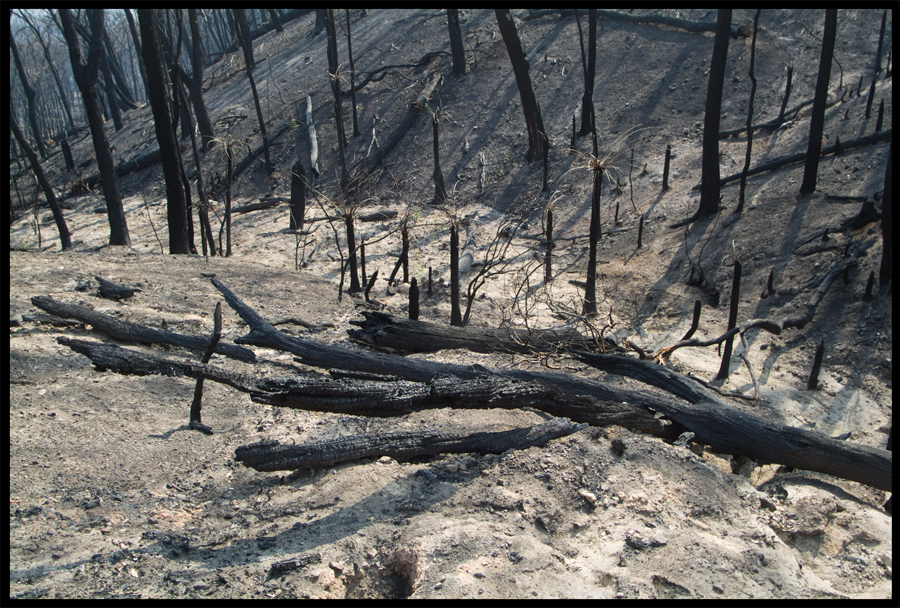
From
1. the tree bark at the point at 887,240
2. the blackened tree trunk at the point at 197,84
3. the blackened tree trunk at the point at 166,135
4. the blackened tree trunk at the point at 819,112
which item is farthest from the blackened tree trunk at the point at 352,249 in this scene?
the blackened tree trunk at the point at 197,84

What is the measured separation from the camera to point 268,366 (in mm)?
6336

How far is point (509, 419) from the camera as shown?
Result: 527 centimetres

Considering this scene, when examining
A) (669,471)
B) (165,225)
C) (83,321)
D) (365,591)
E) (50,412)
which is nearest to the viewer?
(365,591)

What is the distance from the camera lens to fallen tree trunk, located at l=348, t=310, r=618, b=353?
22.3ft

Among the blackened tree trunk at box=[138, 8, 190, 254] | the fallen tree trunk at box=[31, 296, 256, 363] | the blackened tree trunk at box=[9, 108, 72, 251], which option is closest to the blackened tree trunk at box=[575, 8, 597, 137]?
the blackened tree trunk at box=[138, 8, 190, 254]

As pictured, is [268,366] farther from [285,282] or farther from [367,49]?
[367,49]

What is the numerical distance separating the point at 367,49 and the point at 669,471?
24730 mm

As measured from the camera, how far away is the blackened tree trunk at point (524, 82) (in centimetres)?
1672

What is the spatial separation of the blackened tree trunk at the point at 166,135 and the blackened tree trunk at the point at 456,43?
465 inches

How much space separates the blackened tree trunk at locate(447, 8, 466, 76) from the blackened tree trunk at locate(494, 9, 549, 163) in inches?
160

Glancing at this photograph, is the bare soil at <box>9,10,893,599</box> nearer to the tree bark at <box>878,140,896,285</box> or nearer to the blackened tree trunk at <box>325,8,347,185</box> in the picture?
the tree bark at <box>878,140,896,285</box>

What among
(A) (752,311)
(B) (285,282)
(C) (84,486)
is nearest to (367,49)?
(B) (285,282)

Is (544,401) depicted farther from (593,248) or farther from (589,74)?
(589,74)

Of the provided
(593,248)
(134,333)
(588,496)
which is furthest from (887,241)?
(134,333)
